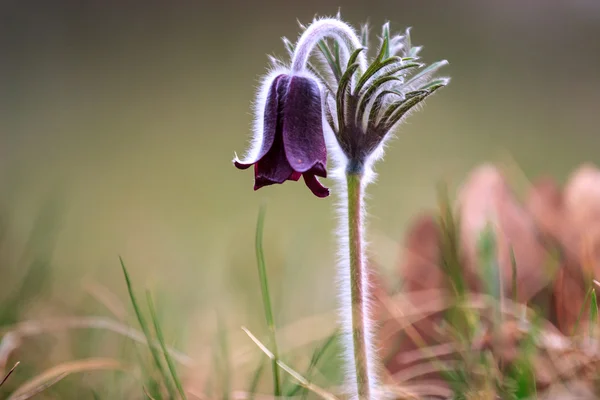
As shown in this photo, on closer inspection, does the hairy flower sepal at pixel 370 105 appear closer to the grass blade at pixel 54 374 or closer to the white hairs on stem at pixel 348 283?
the white hairs on stem at pixel 348 283

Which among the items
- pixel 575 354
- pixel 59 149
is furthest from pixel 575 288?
pixel 59 149

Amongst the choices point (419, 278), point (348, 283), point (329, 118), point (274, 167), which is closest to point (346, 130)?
point (329, 118)

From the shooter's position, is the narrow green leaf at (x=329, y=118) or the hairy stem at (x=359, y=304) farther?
the narrow green leaf at (x=329, y=118)

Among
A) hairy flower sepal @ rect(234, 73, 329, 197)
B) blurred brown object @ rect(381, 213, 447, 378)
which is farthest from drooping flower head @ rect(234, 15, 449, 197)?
blurred brown object @ rect(381, 213, 447, 378)

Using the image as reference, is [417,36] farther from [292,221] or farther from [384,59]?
[384,59]

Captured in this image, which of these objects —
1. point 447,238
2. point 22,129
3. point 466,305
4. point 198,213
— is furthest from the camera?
point 22,129

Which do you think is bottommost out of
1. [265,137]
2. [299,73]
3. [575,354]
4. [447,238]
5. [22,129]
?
[575,354]

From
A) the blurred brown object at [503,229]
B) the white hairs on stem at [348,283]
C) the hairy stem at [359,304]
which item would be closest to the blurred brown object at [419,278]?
the blurred brown object at [503,229]
